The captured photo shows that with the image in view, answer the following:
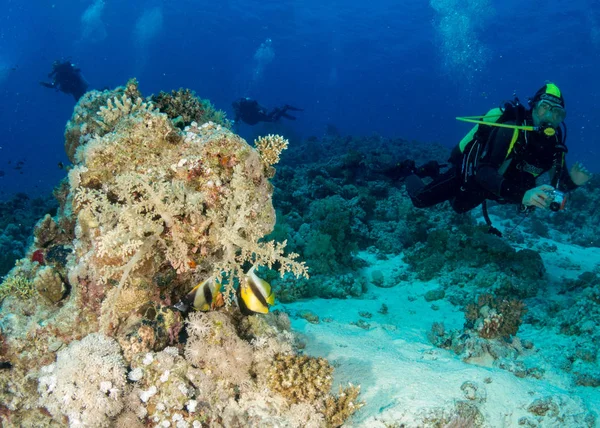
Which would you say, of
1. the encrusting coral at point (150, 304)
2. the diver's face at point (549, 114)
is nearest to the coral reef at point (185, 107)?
the encrusting coral at point (150, 304)

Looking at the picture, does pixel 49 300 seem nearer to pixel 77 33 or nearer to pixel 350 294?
pixel 350 294

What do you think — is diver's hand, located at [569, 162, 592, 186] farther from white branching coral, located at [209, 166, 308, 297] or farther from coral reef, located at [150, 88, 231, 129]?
coral reef, located at [150, 88, 231, 129]

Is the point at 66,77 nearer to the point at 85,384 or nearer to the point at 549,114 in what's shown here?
the point at 85,384

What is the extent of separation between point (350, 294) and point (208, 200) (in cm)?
460

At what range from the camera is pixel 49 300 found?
321 cm

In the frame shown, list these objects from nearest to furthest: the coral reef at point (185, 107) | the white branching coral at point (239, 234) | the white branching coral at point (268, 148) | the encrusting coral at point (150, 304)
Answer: the encrusting coral at point (150, 304)
the white branching coral at point (239, 234)
the white branching coral at point (268, 148)
the coral reef at point (185, 107)

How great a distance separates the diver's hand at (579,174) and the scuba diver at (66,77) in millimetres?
22543

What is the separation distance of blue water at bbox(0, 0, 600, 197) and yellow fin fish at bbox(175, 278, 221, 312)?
14.3 m

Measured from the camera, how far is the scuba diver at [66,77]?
18766 millimetres

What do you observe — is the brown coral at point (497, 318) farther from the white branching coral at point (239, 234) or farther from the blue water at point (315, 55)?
the blue water at point (315, 55)

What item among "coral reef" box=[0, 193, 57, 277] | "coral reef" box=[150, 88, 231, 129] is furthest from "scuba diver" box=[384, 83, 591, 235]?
"coral reef" box=[0, 193, 57, 277]

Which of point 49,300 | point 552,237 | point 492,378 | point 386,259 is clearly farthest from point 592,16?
point 49,300

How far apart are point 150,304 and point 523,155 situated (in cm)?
615

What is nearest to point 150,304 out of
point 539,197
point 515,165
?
point 539,197
